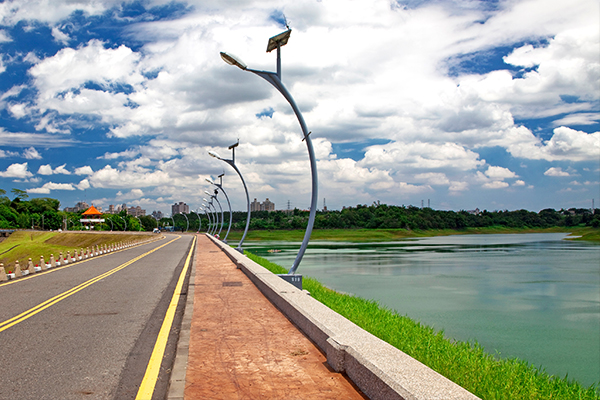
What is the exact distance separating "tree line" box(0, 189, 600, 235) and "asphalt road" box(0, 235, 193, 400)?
10037cm

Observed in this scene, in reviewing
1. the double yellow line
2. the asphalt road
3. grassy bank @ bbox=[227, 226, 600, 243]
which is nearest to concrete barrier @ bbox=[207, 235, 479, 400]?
the asphalt road

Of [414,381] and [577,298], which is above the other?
[414,381]

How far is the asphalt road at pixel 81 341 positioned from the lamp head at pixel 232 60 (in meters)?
6.52

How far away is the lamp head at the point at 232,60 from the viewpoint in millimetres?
13065

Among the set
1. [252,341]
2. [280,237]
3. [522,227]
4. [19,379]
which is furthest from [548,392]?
[522,227]

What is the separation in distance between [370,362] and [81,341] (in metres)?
4.93

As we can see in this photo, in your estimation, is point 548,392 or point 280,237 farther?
point 280,237

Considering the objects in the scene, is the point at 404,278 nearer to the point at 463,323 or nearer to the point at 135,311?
the point at 463,323

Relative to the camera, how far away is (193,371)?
5602 mm

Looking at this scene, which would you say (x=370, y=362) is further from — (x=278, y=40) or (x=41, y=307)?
(x=278, y=40)

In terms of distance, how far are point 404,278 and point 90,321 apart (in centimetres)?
2623

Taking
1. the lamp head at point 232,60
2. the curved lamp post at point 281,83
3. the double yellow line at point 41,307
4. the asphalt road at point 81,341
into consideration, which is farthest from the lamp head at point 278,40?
the double yellow line at point 41,307

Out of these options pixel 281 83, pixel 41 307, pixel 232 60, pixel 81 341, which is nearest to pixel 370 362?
pixel 81 341

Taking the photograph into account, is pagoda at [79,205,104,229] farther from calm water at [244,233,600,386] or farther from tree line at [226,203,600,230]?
calm water at [244,233,600,386]
